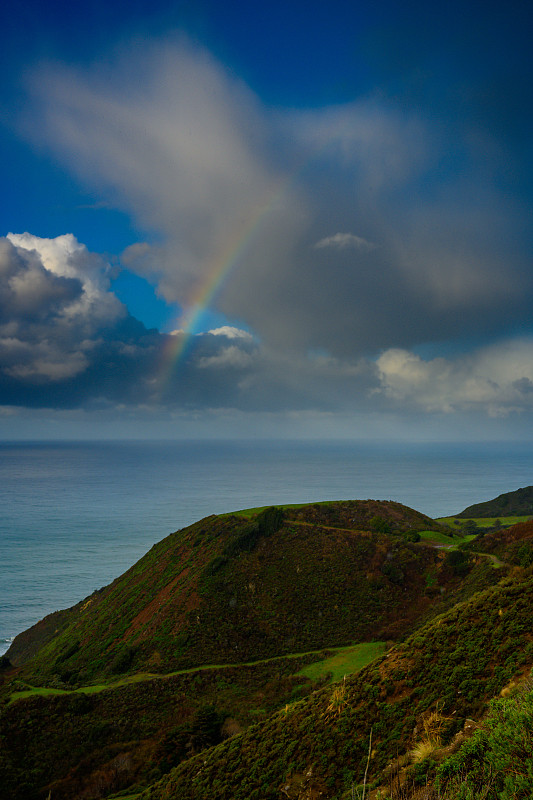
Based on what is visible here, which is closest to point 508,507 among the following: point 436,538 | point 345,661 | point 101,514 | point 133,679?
point 436,538

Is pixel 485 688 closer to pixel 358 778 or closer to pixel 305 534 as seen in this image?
pixel 358 778

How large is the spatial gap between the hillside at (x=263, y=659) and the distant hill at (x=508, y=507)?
5060 cm

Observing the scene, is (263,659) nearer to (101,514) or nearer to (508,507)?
(508,507)

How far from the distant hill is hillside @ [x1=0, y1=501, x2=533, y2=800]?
50.6 metres

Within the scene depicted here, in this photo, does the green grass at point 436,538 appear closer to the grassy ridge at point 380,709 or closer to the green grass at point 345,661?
the green grass at point 345,661

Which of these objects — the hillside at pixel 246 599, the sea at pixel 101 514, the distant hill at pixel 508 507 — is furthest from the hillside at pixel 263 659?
the distant hill at pixel 508 507

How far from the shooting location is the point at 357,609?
3981cm

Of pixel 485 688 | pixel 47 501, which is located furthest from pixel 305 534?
pixel 47 501

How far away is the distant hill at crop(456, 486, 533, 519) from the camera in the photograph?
99.0 metres

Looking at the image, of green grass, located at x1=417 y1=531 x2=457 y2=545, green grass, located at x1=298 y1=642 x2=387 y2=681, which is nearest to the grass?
green grass, located at x1=298 y1=642 x2=387 y2=681

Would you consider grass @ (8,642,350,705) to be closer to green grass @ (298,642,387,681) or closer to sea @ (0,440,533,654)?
green grass @ (298,642,387,681)

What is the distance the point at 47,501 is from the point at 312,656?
481 feet

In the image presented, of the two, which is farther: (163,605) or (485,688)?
(163,605)

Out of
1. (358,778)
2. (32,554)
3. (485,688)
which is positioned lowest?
(32,554)
